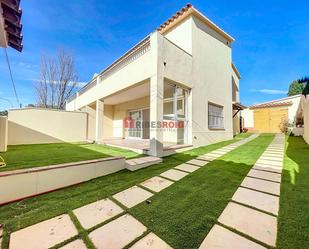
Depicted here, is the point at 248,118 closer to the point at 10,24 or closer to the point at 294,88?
the point at 10,24

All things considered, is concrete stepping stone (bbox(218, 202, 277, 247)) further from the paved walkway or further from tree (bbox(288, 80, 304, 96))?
tree (bbox(288, 80, 304, 96))

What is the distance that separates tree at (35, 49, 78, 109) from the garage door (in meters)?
23.8

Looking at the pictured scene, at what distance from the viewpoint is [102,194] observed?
11.1 feet

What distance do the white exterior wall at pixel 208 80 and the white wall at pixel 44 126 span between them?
905cm

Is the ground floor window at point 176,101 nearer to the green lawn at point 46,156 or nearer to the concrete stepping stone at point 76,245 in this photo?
the green lawn at point 46,156

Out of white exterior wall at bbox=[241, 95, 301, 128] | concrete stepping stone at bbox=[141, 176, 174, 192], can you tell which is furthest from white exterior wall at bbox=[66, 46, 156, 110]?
white exterior wall at bbox=[241, 95, 301, 128]

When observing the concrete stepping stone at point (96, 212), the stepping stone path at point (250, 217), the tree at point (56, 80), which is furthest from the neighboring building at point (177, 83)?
Result: the tree at point (56, 80)

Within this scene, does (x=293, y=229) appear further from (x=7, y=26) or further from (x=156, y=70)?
(x=7, y=26)

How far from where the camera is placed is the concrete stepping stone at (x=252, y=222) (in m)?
2.00

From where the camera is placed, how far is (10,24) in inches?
169

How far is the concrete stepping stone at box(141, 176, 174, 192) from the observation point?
3.60m

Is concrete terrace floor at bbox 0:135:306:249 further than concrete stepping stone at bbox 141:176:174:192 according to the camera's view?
No

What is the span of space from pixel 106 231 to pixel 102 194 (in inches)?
49.9

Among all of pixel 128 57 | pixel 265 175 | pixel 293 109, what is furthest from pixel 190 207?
pixel 293 109
